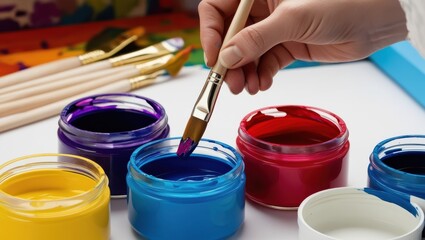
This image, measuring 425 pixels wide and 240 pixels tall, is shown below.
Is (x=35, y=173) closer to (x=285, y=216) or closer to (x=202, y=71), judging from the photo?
(x=285, y=216)

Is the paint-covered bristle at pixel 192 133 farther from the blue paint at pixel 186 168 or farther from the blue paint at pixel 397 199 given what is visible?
the blue paint at pixel 397 199

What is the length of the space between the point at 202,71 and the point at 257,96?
0.14m

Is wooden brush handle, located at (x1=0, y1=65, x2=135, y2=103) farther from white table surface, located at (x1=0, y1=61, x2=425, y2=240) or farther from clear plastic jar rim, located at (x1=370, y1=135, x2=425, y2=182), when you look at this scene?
clear plastic jar rim, located at (x1=370, y1=135, x2=425, y2=182)

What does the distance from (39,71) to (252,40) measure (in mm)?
480

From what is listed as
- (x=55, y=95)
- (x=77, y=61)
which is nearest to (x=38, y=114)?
(x=55, y=95)

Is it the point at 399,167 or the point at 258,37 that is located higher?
the point at 258,37

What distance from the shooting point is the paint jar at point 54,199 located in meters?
0.80

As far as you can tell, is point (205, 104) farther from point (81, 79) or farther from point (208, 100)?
point (81, 79)

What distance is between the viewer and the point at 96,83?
4.15 ft

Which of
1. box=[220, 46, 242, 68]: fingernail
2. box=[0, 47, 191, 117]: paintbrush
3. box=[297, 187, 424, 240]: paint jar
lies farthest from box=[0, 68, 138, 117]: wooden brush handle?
box=[297, 187, 424, 240]: paint jar

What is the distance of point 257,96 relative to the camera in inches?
50.3

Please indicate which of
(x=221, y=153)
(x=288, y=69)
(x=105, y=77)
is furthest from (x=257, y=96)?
(x=221, y=153)

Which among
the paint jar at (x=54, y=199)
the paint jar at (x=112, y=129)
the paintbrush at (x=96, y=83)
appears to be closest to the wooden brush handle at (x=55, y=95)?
the paintbrush at (x=96, y=83)

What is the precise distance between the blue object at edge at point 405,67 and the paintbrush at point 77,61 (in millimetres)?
425
